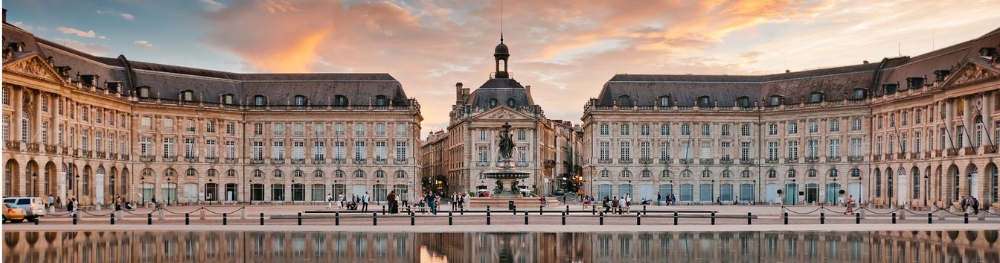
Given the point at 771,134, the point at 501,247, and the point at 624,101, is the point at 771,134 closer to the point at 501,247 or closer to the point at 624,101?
the point at 624,101

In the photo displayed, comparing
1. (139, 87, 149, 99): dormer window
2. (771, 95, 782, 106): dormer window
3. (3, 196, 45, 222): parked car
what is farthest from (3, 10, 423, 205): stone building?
(771, 95, 782, 106): dormer window

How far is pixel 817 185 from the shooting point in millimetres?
95938

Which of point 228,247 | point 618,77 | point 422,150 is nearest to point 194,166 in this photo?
point 618,77

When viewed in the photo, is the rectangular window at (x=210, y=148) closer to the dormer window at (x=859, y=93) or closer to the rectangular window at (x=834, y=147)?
the rectangular window at (x=834, y=147)

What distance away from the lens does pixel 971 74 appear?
2795 inches

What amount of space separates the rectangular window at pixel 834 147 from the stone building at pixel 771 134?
96 millimetres

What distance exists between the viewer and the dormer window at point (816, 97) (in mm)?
95800

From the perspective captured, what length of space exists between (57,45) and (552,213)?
47.3 meters

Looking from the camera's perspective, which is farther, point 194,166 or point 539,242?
point 194,166

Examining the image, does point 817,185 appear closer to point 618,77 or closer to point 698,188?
point 698,188

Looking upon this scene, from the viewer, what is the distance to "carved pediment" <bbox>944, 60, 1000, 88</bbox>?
222 feet

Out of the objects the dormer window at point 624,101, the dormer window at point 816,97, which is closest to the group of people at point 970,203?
the dormer window at point 816,97

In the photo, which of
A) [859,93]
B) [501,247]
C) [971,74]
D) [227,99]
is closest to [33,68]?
[227,99]

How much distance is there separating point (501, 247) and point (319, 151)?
7226 cm
